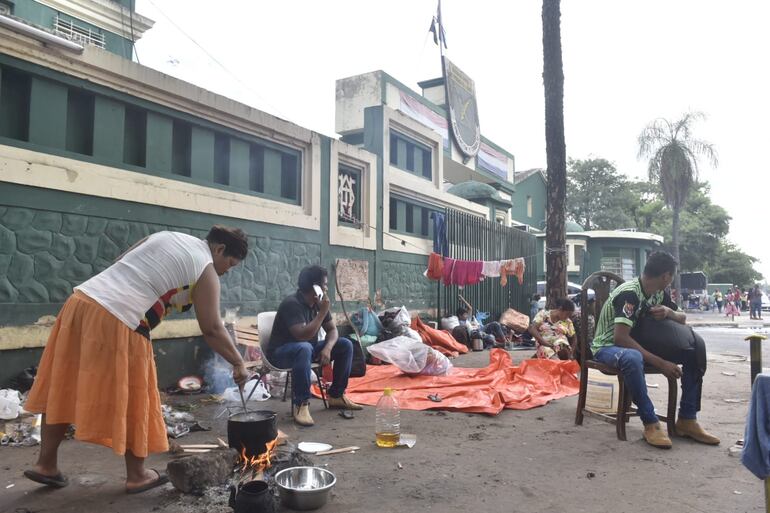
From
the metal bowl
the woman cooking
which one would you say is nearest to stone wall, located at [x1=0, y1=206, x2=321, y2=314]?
the woman cooking

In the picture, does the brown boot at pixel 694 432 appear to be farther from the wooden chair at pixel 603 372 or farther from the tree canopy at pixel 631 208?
the tree canopy at pixel 631 208

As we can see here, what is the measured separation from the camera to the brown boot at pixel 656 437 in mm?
3746

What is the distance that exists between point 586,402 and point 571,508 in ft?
Result: 7.80

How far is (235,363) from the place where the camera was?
9.59 feet

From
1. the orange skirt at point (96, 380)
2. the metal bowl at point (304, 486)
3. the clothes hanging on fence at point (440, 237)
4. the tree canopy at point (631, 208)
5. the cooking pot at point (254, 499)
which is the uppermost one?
the tree canopy at point (631, 208)

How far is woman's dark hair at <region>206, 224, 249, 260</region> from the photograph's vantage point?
3025 millimetres

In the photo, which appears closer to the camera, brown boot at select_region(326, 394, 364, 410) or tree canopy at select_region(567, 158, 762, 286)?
brown boot at select_region(326, 394, 364, 410)

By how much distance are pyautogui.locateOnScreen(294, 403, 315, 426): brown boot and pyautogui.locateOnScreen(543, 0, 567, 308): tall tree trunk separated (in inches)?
232

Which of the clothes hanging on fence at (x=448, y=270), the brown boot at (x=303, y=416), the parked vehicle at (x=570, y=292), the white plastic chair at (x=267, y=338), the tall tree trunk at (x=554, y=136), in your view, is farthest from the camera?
the parked vehicle at (x=570, y=292)

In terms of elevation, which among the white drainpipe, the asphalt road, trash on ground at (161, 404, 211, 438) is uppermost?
the white drainpipe

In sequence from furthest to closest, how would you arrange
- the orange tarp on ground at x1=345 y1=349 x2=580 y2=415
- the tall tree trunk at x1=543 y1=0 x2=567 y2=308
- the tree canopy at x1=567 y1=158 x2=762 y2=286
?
the tree canopy at x1=567 y1=158 x2=762 y2=286 → the tall tree trunk at x1=543 y1=0 x2=567 y2=308 → the orange tarp on ground at x1=345 y1=349 x2=580 y2=415

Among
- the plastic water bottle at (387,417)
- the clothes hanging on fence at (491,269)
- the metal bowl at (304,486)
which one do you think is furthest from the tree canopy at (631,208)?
the metal bowl at (304,486)

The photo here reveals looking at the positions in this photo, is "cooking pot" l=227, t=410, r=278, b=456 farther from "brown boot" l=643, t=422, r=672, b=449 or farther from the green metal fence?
the green metal fence

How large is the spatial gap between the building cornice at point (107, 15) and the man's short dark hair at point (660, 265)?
12.4 m
